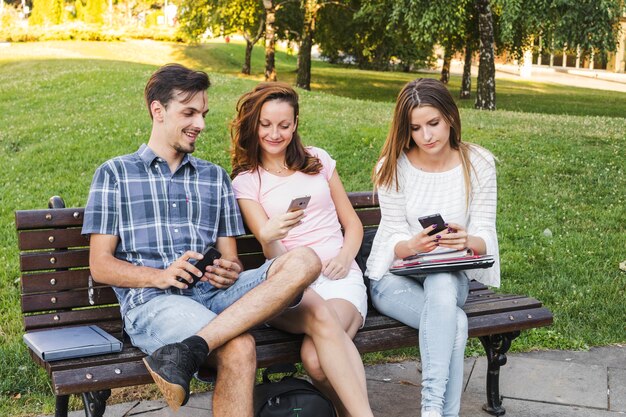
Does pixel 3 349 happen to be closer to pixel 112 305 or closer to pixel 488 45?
pixel 112 305

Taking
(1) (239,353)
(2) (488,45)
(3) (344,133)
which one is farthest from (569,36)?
(1) (239,353)

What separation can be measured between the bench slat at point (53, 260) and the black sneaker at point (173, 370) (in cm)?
94

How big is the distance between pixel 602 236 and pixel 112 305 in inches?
189

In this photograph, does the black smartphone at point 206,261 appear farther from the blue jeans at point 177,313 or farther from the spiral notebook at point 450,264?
the spiral notebook at point 450,264

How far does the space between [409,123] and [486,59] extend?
1670 centimetres

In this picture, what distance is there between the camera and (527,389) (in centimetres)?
455

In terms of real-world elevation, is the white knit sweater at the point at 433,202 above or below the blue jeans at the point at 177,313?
above

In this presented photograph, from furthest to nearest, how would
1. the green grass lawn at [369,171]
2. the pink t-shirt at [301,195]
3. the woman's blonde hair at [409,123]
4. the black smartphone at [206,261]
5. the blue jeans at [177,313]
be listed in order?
the green grass lawn at [369,171] → the pink t-shirt at [301,195] → the woman's blonde hair at [409,123] → the black smartphone at [206,261] → the blue jeans at [177,313]

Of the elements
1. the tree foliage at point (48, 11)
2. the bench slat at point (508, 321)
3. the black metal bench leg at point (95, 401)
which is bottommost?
the black metal bench leg at point (95, 401)

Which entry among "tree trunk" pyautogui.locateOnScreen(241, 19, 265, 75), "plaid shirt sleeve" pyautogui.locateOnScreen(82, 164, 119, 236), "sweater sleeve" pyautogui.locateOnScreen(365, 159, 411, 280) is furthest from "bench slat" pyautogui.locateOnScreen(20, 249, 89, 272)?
"tree trunk" pyautogui.locateOnScreen(241, 19, 265, 75)

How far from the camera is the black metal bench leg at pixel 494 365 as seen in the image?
4223 millimetres

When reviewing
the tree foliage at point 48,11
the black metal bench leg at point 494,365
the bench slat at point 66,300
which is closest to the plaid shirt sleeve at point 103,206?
the bench slat at point 66,300

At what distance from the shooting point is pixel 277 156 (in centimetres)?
421

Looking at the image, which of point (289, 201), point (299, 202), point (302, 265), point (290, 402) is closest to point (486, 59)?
point (289, 201)
